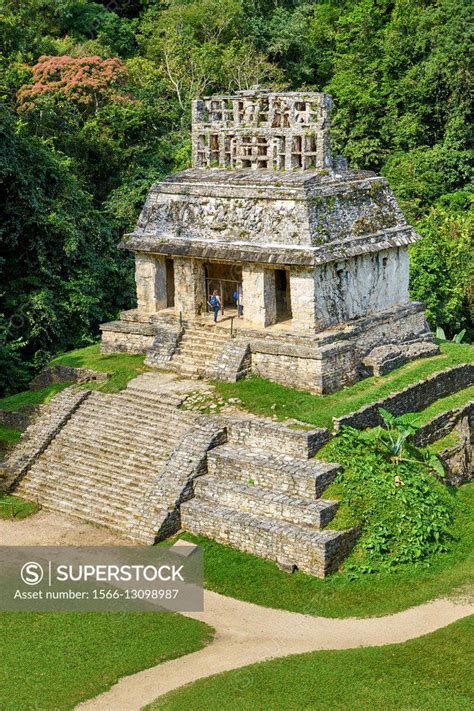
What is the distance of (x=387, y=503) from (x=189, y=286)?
7.68 m

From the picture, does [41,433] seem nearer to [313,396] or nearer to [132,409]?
[132,409]

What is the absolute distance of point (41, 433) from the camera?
900 inches

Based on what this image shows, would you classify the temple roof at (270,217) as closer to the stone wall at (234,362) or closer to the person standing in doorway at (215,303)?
the person standing in doorway at (215,303)

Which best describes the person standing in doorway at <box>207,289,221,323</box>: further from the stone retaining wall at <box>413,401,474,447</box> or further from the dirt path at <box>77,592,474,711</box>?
the dirt path at <box>77,592,474,711</box>

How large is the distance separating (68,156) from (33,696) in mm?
22527

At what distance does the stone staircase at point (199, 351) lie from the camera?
76.8ft

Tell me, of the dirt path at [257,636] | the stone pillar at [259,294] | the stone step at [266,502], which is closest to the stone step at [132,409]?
the stone step at [266,502]

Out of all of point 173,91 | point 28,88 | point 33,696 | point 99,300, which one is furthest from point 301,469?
point 173,91

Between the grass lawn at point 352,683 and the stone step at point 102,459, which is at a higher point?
the stone step at point 102,459

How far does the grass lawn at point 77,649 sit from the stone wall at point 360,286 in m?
8.19

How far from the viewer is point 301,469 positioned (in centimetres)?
1959

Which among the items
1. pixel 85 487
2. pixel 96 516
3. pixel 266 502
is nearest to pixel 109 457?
pixel 85 487

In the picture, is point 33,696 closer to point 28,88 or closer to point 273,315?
point 273,315

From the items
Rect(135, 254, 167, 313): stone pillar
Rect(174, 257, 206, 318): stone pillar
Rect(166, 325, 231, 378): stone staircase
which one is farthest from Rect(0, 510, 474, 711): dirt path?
Rect(135, 254, 167, 313): stone pillar
